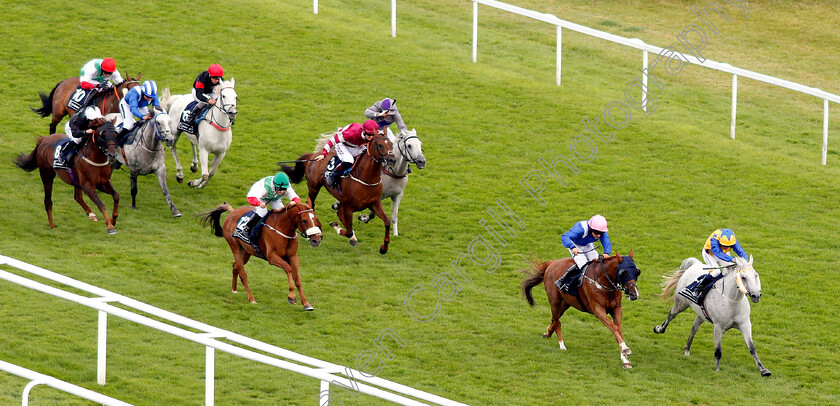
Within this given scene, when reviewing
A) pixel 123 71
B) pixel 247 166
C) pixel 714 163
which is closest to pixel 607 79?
pixel 714 163

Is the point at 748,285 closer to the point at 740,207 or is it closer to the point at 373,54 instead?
the point at 740,207

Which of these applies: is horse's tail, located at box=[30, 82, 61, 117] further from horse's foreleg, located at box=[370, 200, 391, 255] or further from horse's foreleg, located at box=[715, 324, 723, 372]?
horse's foreleg, located at box=[715, 324, 723, 372]

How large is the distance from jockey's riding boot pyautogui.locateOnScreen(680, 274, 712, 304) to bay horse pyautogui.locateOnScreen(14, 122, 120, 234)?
6.54m

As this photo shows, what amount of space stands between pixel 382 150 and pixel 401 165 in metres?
0.51

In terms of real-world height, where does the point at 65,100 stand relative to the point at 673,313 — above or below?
above

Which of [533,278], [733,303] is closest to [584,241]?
[533,278]

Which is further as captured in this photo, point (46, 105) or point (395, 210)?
point (46, 105)

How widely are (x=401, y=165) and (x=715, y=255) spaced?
3.96 m

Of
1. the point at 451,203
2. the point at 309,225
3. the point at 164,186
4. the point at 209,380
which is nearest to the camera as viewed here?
the point at 209,380

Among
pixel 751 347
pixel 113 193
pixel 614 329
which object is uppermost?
pixel 113 193

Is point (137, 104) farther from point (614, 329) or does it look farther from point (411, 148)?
point (614, 329)

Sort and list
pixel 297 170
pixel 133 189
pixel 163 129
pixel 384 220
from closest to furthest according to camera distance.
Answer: pixel 384 220 < pixel 163 129 < pixel 133 189 < pixel 297 170

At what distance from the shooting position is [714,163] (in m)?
14.6

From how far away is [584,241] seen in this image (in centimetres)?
965
